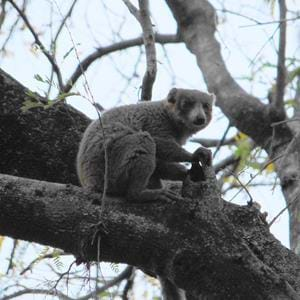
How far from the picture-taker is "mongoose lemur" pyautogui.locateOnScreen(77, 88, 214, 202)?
6258mm

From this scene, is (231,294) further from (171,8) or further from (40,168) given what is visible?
(171,8)

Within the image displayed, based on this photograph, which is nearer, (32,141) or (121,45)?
(32,141)

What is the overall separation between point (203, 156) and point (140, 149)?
1.93ft

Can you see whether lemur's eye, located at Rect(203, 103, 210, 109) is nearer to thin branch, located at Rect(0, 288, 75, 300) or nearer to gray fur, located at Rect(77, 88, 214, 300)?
gray fur, located at Rect(77, 88, 214, 300)

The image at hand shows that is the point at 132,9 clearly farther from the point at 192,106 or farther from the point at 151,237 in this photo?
the point at 151,237

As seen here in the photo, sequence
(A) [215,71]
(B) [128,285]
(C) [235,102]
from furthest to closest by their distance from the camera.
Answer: (A) [215,71]
(C) [235,102]
(B) [128,285]

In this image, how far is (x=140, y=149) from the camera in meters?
6.38

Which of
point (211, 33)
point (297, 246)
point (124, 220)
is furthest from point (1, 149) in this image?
point (211, 33)

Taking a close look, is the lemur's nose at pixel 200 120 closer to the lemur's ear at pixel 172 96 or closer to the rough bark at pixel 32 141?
the lemur's ear at pixel 172 96

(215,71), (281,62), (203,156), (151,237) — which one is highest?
(215,71)

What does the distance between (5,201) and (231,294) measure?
180cm

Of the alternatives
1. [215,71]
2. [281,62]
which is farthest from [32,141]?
[215,71]

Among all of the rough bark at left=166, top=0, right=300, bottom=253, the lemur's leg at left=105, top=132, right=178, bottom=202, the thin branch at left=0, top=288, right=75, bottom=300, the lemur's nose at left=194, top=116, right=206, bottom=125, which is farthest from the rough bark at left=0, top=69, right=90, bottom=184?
the rough bark at left=166, top=0, right=300, bottom=253

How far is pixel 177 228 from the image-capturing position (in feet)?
17.1
